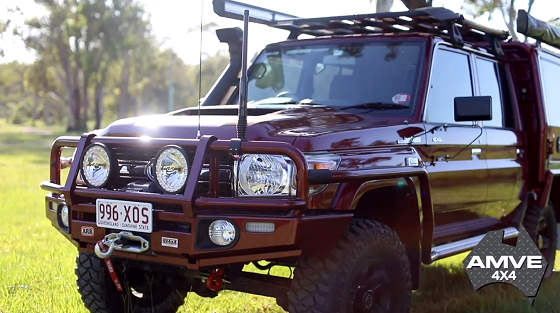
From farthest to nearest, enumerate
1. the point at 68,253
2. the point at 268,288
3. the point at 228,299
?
1. the point at 68,253
2. the point at 228,299
3. the point at 268,288

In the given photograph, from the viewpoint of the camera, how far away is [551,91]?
7.07 metres

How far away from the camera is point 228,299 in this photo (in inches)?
225

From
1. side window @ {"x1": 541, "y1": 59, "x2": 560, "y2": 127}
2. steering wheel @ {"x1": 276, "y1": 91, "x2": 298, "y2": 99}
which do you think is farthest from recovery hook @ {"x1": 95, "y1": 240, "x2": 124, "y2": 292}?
side window @ {"x1": 541, "y1": 59, "x2": 560, "y2": 127}

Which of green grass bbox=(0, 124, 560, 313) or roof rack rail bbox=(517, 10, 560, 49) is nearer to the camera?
green grass bbox=(0, 124, 560, 313)

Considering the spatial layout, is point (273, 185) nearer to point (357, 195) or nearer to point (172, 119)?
point (357, 195)

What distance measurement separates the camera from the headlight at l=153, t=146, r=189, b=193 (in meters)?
3.79

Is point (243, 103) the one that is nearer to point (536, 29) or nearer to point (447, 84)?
point (447, 84)

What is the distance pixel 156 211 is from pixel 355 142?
1.18 meters

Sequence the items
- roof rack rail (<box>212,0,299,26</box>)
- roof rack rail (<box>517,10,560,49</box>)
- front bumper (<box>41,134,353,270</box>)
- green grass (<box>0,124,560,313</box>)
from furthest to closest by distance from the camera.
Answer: roof rack rail (<box>517,10,560,49</box>) → roof rack rail (<box>212,0,299,26</box>) → green grass (<box>0,124,560,313</box>) → front bumper (<box>41,134,353,270</box>)

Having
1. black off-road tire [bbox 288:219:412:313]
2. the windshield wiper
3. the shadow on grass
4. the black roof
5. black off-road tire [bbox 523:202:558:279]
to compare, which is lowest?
the shadow on grass

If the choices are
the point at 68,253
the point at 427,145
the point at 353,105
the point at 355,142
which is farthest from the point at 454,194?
the point at 68,253

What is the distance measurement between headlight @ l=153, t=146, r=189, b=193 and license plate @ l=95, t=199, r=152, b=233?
15cm

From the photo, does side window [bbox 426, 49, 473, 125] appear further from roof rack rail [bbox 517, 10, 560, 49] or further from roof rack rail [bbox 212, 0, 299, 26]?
roof rack rail [bbox 212, 0, 299, 26]

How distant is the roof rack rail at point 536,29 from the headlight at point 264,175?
3.80 meters
